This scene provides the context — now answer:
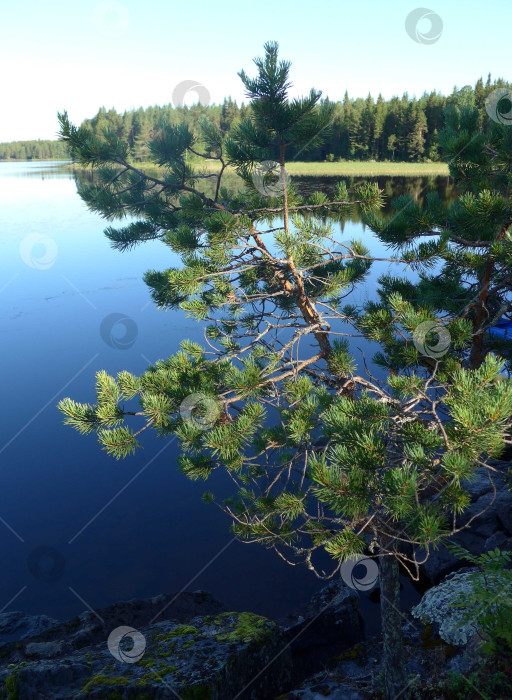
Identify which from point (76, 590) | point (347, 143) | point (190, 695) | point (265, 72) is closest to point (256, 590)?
point (76, 590)

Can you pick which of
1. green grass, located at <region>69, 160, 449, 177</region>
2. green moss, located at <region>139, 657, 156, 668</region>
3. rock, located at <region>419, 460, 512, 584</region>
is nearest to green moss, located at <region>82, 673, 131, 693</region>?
green moss, located at <region>139, 657, 156, 668</region>

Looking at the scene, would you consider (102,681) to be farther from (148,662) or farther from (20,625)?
(20,625)

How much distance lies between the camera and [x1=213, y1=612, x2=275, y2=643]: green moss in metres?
5.57

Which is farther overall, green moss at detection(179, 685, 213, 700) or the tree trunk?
the tree trunk

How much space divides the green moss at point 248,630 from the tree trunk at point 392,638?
1.34 m

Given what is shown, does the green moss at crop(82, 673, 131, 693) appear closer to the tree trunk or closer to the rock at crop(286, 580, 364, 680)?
the tree trunk

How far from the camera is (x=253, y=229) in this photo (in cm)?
552

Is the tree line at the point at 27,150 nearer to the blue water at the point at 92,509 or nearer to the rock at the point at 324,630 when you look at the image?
the blue water at the point at 92,509

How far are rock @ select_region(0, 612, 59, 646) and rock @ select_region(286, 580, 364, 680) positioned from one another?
3.45 m

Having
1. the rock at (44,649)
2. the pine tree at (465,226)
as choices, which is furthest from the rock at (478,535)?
the rock at (44,649)

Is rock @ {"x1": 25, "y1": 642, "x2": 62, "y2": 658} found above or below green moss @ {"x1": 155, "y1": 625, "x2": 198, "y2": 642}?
below

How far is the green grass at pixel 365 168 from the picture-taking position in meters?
62.4

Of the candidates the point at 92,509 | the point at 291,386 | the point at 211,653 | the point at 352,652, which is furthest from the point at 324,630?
the point at 92,509

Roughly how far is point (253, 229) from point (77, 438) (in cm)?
1095
